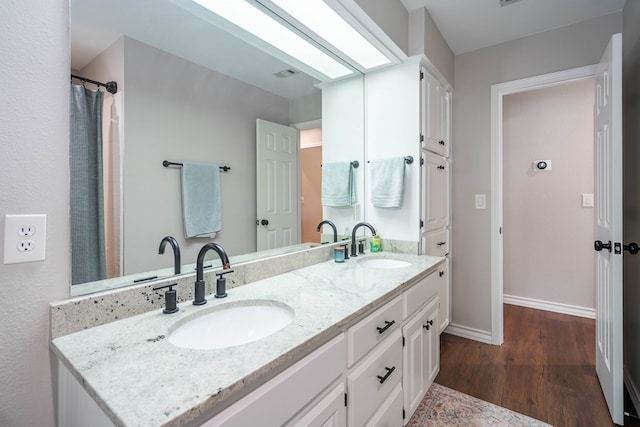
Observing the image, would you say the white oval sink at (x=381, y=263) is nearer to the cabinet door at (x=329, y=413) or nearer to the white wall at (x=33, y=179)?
the cabinet door at (x=329, y=413)

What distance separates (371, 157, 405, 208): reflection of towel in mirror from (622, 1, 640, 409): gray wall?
4.23 ft

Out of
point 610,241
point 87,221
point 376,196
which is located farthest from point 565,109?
point 87,221

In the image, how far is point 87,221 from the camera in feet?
2.99

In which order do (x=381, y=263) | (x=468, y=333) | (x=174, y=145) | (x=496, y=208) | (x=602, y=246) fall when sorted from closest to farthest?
(x=174, y=145) → (x=602, y=246) → (x=381, y=263) → (x=496, y=208) → (x=468, y=333)

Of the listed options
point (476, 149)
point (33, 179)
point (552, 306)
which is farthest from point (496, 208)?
point (33, 179)

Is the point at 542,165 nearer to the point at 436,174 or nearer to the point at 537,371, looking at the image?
the point at 436,174

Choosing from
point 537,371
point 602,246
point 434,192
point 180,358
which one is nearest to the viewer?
point 180,358

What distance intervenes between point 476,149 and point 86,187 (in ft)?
8.78

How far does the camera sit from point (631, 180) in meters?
1.81

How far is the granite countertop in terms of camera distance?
551 millimetres

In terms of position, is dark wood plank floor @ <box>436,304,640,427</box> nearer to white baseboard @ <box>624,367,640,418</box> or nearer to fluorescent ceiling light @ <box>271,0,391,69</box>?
white baseboard @ <box>624,367,640,418</box>

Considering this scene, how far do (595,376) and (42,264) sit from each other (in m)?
2.98

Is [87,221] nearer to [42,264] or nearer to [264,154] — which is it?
[42,264]

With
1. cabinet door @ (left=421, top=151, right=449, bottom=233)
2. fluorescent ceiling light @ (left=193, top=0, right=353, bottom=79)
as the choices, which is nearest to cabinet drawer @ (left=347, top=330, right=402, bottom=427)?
cabinet door @ (left=421, top=151, right=449, bottom=233)
